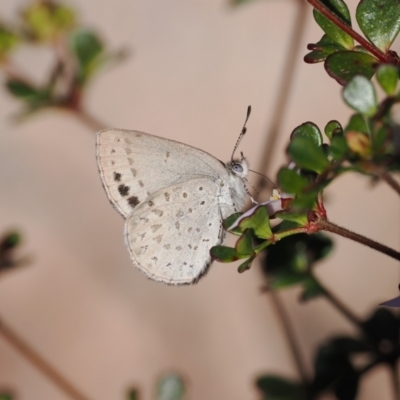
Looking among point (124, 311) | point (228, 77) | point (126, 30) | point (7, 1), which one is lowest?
point (124, 311)

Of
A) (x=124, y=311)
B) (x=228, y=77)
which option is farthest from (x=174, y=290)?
(x=228, y=77)

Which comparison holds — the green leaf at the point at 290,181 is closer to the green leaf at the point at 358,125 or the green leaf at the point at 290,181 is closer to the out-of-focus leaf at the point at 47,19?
the green leaf at the point at 358,125

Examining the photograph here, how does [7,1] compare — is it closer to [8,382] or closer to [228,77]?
[228,77]

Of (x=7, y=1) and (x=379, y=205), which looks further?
(x=7, y=1)

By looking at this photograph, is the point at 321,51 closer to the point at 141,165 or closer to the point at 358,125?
the point at 358,125

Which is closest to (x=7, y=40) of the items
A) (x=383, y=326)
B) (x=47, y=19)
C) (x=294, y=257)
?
(x=47, y=19)

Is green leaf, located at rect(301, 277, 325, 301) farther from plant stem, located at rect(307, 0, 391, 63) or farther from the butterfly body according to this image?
plant stem, located at rect(307, 0, 391, 63)
